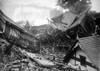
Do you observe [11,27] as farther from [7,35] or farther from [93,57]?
[93,57]

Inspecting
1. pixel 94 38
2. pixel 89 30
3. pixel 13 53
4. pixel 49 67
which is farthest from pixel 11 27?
pixel 89 30

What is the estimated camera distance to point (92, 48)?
6.23m

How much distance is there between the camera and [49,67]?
22.1 feet

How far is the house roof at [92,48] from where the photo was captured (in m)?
5.50

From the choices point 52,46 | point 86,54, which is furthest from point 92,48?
point 52,46

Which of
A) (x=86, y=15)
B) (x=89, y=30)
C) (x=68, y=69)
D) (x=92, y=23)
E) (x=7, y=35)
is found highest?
(x=86, y=15)

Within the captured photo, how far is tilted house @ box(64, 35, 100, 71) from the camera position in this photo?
18.8 ft

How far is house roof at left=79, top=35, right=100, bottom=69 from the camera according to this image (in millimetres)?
5501

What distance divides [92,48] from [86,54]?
22.0 inches

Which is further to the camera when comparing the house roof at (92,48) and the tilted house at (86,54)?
the tilted house at (86,54)

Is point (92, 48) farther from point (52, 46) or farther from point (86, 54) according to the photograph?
point (52, 46)

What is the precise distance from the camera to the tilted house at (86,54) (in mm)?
5719

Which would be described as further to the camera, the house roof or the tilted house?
the tilted house

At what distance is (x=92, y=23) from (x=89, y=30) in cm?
135
